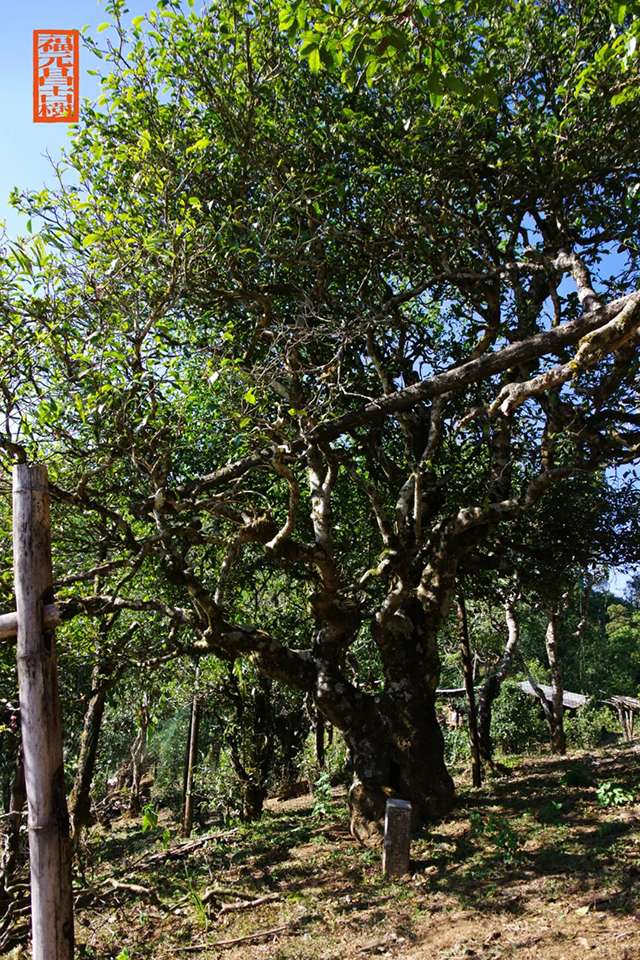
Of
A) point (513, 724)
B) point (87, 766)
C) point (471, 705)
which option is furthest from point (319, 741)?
point (87, 766)

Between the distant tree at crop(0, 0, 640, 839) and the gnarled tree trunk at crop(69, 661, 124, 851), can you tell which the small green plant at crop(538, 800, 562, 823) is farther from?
the gnarled tree trunk at crop(69, 661, 124, 851)

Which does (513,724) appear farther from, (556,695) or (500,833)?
(500,833)

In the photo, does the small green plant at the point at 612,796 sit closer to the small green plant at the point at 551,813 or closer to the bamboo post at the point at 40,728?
the small green plant at the point at 551,813

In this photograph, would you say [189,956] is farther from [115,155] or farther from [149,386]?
[115,155]

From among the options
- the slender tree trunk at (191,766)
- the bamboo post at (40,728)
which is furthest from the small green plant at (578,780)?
the bamboo post at (40,728)

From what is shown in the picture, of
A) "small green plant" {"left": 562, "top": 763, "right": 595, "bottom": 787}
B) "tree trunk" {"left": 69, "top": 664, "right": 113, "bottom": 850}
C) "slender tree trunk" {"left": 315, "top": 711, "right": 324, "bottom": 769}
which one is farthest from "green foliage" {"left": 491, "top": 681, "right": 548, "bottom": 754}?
"tree trunk" {"left": 69, "top": 664, "right": 113, "bottom": 850}

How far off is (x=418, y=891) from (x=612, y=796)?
2766 millimetres

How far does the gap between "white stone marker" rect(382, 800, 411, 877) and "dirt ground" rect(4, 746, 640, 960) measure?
16 centimetres

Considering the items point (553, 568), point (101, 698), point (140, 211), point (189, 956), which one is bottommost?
point (189, 956)

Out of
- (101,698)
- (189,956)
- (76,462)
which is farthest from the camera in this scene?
(101,698)

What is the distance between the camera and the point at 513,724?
64.4 feet

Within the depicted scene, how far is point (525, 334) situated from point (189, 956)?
307 inches

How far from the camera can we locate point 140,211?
291 inches

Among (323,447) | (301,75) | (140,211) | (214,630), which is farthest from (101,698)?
(301,75)
